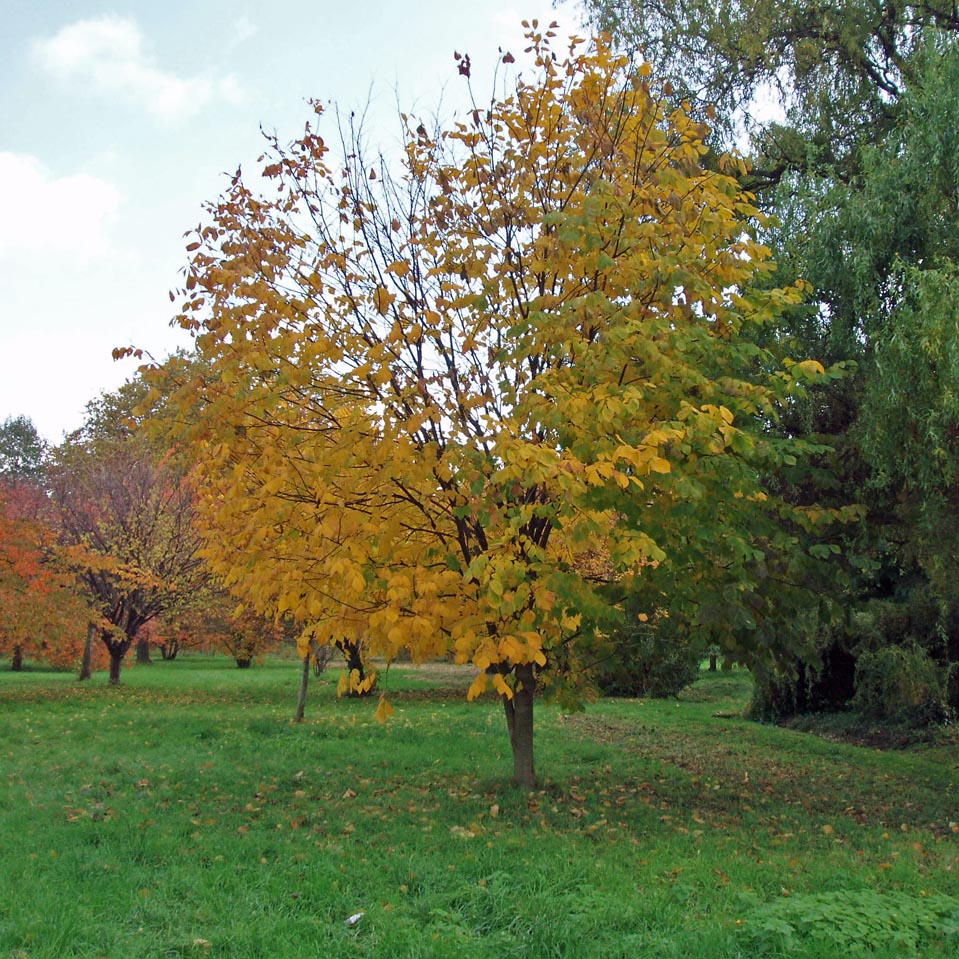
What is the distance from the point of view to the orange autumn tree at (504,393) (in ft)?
16.8

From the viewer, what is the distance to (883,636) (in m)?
14.4

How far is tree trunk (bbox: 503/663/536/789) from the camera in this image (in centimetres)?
715

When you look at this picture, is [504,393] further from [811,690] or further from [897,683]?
[811,690]

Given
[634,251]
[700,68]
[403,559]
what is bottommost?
[403,559]

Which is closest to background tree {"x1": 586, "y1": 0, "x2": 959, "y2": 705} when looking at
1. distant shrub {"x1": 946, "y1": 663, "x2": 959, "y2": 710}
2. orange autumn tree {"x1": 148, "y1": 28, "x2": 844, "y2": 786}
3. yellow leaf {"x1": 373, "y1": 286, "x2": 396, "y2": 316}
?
orange autumn tree {"x1": 148, "y1": 28, "x2": 844, "y2": 786}

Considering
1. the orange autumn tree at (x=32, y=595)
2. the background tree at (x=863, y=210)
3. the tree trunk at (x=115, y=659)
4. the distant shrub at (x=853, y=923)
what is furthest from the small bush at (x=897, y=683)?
the tree trunk at (x=115, y=659)

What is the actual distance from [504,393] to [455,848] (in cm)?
333

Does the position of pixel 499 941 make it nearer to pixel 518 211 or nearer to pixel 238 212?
pixel 518 211

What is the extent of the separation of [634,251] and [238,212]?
3224 millimetres

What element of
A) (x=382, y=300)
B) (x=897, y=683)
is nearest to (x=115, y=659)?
(x=897, y=683)

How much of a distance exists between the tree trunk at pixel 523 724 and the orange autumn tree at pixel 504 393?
0.97 ft

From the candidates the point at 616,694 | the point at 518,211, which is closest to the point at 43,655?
the point at 616,694

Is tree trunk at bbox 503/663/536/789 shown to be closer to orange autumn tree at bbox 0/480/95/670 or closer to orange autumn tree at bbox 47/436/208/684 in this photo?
orange autumn tree at bbox 0/480/95/670

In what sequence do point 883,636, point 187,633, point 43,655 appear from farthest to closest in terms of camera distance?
point 187,633
point 43,655
point 883,636
